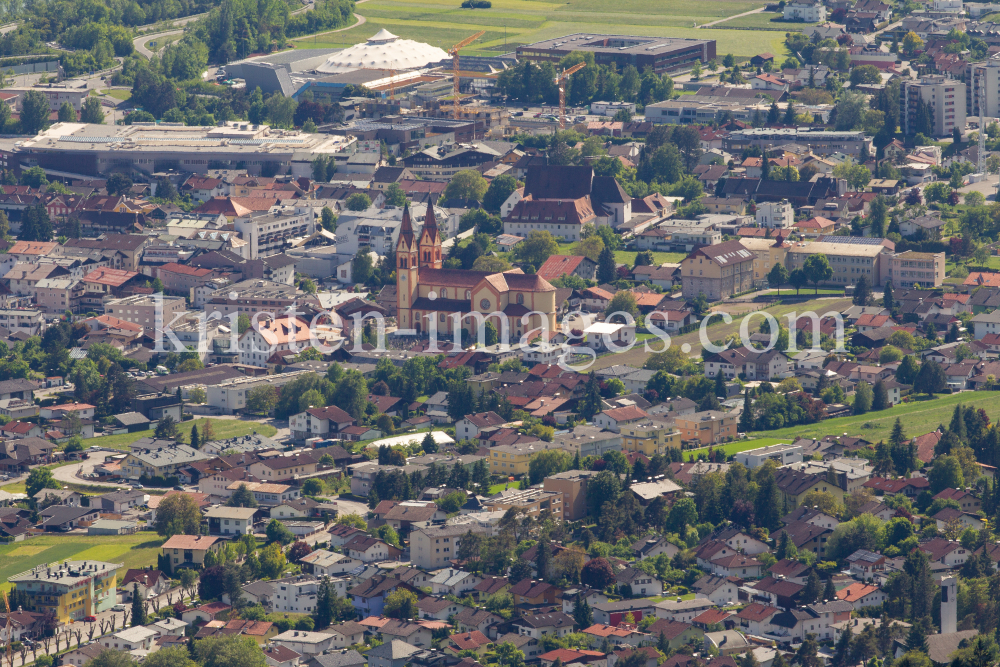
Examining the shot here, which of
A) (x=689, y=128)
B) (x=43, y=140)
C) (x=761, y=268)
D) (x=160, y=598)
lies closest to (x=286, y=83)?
(x=43, y=140)

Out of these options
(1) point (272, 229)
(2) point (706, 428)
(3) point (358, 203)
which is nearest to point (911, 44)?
(3) point (358, 203)

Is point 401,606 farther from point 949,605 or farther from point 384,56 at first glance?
point 384,56

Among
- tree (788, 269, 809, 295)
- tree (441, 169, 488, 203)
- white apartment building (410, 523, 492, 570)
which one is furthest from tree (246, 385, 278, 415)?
tree (441, 169, 488, 203)

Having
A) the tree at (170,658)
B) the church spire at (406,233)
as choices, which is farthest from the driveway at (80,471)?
the church spire at (406,233)

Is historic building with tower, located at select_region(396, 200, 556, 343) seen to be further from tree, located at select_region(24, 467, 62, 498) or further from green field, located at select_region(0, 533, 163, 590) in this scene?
green field, located at select_region(0, 533, 163, 590)

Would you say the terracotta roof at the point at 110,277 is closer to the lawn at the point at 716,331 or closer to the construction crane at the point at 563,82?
the lawn at the point at 716,331

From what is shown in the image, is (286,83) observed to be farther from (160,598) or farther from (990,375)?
(160,598)

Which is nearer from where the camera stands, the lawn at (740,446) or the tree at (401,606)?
the tree at (401,606)
